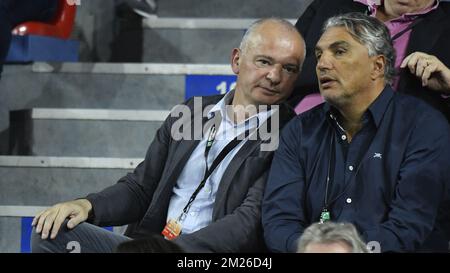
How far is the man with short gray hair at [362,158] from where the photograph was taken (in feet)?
7.72

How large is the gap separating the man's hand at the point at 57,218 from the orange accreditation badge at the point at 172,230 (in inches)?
8.7

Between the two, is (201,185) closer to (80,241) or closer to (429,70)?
(80,241)

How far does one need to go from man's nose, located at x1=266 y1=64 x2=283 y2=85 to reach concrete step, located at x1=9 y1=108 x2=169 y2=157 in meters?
0.74

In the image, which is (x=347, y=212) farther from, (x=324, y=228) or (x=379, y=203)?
(x=324, y=228)

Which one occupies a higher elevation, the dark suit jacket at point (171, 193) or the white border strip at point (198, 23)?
the white border strip at point (198, 23)

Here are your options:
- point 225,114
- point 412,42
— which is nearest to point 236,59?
point 225,114

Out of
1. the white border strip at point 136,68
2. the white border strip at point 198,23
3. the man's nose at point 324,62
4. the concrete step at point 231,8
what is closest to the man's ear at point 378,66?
the man's nose at point 324,62

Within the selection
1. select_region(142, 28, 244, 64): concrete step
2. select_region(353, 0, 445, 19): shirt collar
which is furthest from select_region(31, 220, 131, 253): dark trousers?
select_region(142, 28, 244, 64): concrete step

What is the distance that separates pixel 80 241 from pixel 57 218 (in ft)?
0.27

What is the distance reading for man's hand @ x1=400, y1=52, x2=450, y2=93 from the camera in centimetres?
253

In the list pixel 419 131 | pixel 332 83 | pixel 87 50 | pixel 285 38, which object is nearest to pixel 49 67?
pixel 87 50

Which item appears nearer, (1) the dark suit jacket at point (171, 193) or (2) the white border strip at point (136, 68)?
(1) the dark suit jacket at point (171, 193)

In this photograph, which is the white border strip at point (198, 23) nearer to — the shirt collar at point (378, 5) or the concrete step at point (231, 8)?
the concrete step at point (231, 8)

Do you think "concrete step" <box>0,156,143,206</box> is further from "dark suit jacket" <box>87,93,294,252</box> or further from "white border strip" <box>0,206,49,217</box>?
"dark suit jacket" <box>87,93,294,252</box>
